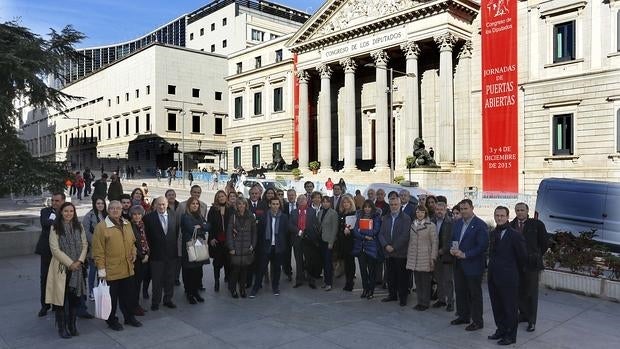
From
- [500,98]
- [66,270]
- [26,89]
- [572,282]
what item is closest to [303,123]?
[500,98]

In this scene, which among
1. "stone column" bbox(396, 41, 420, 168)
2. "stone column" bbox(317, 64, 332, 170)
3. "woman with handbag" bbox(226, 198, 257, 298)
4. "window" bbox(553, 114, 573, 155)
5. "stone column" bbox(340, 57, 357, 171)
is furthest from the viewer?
"stone column" bbox(317, 64, 332, 170)

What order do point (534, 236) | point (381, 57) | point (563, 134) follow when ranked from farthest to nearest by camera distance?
point (381, 57), point (563, 134), point (534, 236)

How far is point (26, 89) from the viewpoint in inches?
529

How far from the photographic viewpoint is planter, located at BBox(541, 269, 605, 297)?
8.86 metres

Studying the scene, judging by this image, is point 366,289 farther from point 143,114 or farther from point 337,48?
point 143,114

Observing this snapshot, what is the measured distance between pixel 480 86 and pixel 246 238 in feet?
94.6

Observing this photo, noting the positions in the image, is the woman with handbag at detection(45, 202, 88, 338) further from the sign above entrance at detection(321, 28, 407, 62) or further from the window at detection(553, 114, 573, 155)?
the sign above entrance at detection(321, 28, 407, 62)

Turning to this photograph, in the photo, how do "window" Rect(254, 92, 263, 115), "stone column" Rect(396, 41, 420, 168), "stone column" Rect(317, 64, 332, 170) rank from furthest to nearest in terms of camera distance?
"window" Rect(254, 92, 263, 115)
"stone column" Rect(317, 64, 332, 170)
"stone column" Rect(396, 41, 420, 168)

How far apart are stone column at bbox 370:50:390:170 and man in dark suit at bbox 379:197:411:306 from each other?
28247mm

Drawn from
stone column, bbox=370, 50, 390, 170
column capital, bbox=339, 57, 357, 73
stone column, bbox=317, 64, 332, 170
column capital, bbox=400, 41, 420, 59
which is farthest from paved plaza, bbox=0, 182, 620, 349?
stone column, bbox=317, 64, 332, 170

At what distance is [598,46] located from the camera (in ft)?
88.0

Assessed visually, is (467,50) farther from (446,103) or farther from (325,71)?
(325,71)

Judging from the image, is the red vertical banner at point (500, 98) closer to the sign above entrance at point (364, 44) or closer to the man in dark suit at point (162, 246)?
the sign above entrance at point (364, 44)

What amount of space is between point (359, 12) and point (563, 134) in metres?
18.6
